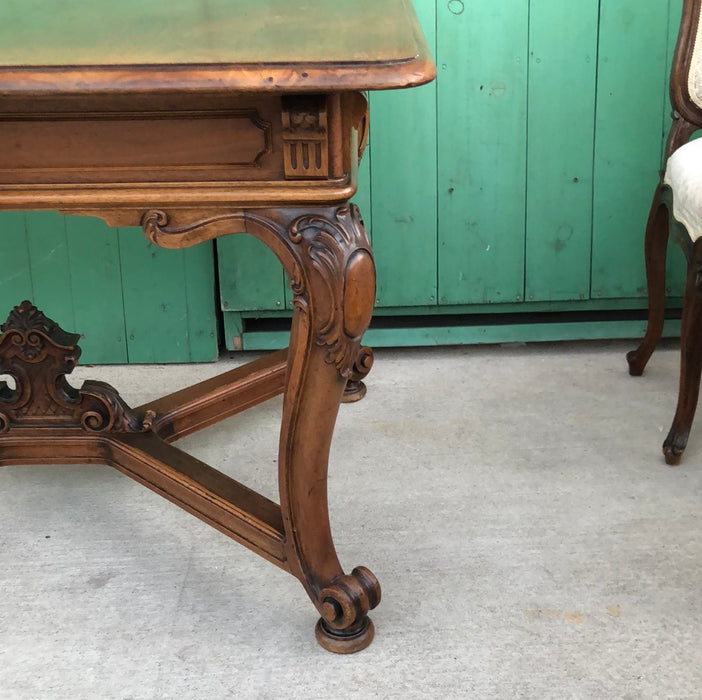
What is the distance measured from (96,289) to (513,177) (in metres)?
1.06

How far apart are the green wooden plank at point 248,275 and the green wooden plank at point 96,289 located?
0.26m

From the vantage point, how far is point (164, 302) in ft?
7.63

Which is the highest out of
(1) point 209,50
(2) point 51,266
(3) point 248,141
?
(1) point 209,50

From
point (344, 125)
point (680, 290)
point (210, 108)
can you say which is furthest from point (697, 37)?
point (210, 108)

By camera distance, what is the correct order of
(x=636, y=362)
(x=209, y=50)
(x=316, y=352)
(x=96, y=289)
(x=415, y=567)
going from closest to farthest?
→ (x=209, y=50) < (x=316, y=352) < (x=415, y=567) < (x=636, y=362) < (x=96, y=289)

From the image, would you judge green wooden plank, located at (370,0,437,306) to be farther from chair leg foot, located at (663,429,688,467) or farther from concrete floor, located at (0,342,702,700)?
chair leg foot, located at (663,429,688,467)

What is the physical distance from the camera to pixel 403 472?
1.77 m

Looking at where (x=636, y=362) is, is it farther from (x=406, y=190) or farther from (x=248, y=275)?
(x=248, y=275)

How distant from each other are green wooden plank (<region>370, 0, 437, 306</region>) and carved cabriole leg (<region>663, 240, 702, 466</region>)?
0.76 m

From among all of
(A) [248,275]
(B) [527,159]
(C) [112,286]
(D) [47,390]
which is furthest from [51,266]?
(B) [527,159]

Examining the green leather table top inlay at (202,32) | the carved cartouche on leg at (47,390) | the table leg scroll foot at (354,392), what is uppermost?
the green leather table top inlay at (202,32)

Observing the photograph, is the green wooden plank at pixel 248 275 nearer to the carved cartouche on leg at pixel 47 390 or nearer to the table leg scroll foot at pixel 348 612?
the carved cartouche on leg at pixel 47 390

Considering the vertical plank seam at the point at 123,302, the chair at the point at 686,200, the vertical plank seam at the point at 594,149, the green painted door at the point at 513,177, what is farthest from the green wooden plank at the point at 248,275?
the chair at the point at 686,200

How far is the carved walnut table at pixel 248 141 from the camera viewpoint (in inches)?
36.6
